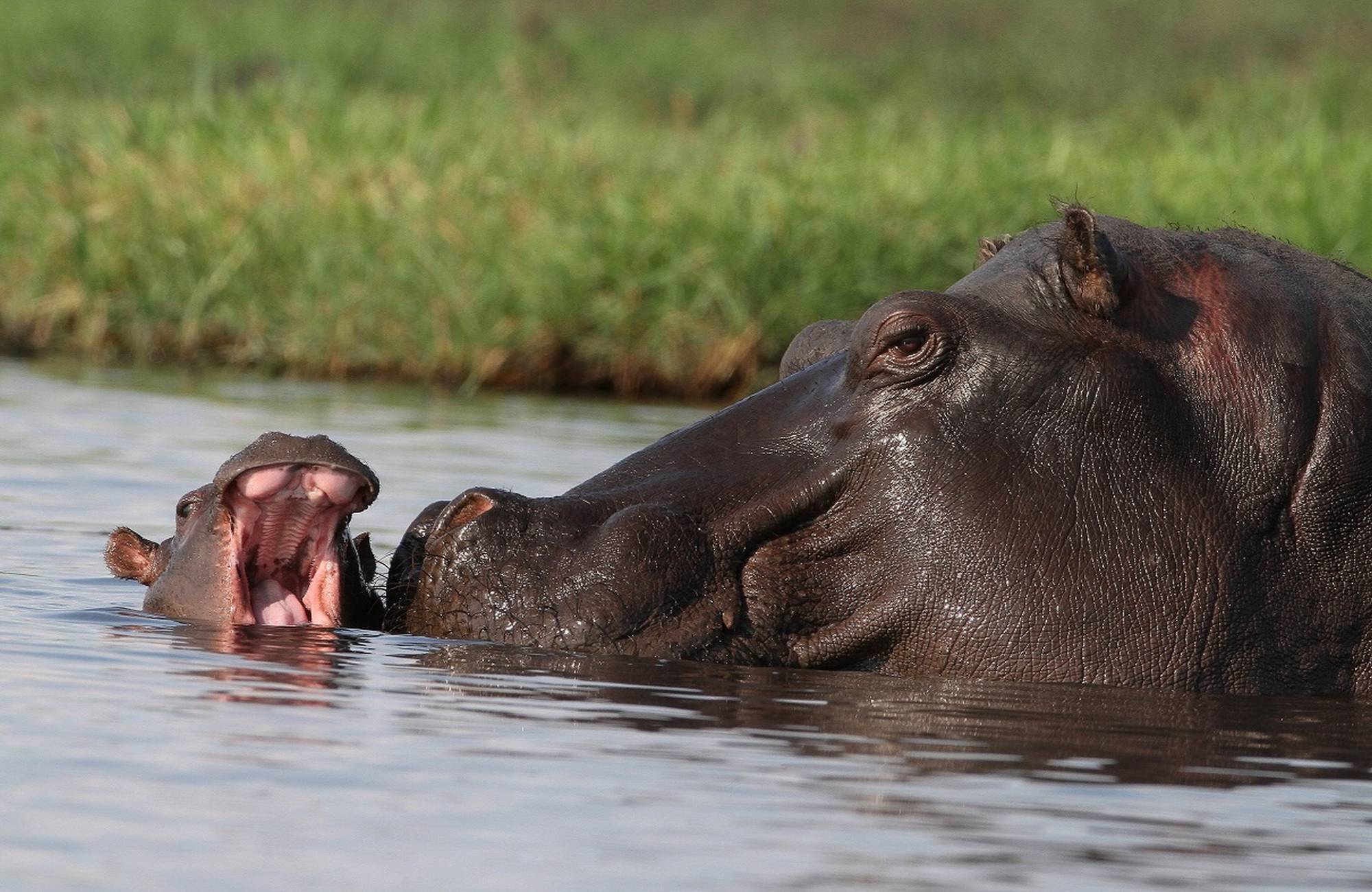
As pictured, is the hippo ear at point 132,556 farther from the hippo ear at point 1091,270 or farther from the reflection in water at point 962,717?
the hippo ear at point 1091,270

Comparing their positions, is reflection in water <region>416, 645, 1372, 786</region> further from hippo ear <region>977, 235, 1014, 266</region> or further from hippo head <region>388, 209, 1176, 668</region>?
hippo ear <region>977, 235, 1014, 266</region>

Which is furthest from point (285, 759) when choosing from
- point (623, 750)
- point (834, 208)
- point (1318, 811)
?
point (834, 208)

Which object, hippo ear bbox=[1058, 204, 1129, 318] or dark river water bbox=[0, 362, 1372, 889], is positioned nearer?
dark river water bbox=[0, 362, 1372, 889]

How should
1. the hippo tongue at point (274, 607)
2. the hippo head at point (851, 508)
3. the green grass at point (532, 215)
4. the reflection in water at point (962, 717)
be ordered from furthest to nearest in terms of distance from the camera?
1. the green grass at point (532, 215)
2. the hippo tongue at point (274, 607)
3. the hippo head at point (851, 508)
4. the reflection in water at point (962, 717)

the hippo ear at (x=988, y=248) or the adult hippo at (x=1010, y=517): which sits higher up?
the hippo ear at (x=988, y=248)

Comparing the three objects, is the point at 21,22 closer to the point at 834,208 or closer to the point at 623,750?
the point at 834,208

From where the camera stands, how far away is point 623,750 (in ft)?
14.6

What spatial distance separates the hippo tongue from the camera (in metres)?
5.64

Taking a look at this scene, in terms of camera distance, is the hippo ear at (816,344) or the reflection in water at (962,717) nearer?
the reflection in water at (962,717)

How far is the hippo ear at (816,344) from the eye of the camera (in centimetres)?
565

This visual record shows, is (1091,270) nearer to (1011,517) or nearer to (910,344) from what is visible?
(910,344)

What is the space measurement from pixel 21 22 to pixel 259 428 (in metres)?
14.8

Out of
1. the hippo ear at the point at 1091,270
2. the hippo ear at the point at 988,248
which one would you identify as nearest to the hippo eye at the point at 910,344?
the hippo ear at the point at 1091,270

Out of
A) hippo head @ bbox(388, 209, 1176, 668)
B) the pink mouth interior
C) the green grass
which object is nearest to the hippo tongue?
the pink mouth interior
